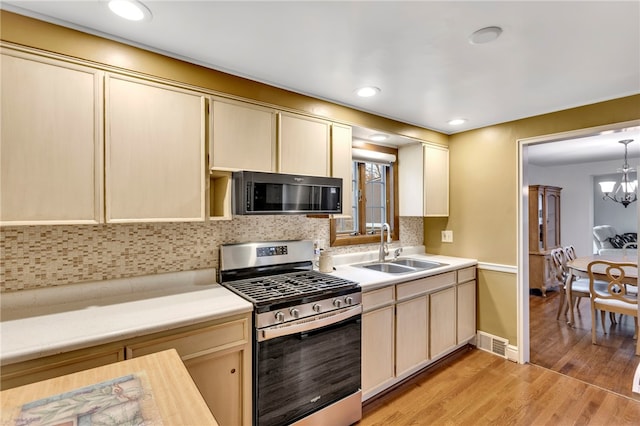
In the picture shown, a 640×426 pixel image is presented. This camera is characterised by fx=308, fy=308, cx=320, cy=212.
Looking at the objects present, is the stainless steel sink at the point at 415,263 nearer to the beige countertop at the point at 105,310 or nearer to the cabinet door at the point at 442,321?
the cabinet door at the point at 442,321

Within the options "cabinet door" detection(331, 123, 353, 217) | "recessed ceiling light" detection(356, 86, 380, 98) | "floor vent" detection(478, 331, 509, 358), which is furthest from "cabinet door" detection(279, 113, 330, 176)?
"floor vent" detection(478, 331, 509, 358)

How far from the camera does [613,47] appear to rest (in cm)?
164

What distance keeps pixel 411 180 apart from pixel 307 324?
2091 millimetres

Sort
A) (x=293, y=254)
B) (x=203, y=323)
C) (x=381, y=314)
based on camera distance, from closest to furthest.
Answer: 1. (x=203, y=323)
2. (x=381, y=314)
3. (x=293, y=254)

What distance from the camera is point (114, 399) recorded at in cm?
93

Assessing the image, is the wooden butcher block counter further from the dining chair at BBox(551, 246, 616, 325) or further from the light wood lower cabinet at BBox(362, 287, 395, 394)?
the dining chair at BBox(551, 246, 616, 325)

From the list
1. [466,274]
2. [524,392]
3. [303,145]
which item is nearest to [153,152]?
[303,145]

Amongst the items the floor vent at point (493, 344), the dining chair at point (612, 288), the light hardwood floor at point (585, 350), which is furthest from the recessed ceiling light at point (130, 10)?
the dining chair at point (612, 288)

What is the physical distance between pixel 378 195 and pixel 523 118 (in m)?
1.51

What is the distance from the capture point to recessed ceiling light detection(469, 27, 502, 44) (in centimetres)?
149

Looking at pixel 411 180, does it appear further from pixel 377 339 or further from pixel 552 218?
pixel 552 218

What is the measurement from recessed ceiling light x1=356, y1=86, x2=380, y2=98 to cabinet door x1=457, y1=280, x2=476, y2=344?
1.94 metres

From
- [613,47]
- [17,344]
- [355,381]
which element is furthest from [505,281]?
[17,344]

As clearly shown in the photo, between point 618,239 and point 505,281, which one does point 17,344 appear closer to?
point 505,281
